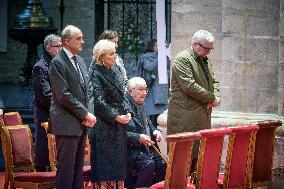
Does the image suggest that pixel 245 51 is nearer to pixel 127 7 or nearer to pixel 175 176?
pixel 175 176

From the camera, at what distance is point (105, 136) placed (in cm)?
687

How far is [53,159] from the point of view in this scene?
24.6ft

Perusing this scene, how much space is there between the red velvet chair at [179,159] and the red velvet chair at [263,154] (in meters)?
0.86

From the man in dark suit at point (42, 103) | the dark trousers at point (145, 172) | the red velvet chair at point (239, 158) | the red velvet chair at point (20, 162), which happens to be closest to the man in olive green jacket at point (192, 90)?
the dark trousers at point (145, 172)

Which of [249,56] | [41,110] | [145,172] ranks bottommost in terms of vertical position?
[145,172]

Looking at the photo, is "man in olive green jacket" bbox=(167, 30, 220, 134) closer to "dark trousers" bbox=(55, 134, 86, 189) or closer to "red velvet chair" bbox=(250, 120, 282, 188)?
"red velvet chair" bbox=(250, 120, 282, 188)

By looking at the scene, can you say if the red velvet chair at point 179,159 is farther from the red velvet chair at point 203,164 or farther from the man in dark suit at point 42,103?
the man in dark suit at point 42,103

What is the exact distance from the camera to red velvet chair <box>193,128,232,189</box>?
6.01 metres

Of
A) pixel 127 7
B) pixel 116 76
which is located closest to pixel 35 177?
pixel 116 76

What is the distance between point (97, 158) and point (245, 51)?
2333 millimetres

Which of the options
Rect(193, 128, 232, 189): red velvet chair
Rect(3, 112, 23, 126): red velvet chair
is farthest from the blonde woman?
Rect(3, 112, 23, 126): red velvet chair

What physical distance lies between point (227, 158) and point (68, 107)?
1246mm

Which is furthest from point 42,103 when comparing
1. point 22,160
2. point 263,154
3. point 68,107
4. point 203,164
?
point 203,164

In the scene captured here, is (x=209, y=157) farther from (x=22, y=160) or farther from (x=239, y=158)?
Answer: (x=22, y=160)
